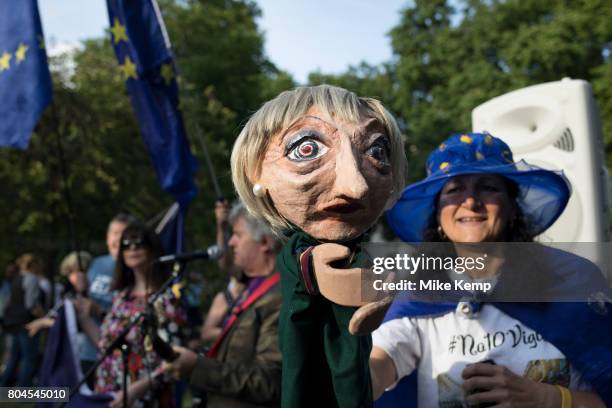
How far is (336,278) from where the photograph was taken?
120 cm

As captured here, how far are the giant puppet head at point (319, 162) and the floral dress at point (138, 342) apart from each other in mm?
2023

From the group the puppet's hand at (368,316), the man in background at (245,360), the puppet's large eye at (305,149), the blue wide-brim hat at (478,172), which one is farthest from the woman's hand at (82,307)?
the puppet's hand at (368,316)

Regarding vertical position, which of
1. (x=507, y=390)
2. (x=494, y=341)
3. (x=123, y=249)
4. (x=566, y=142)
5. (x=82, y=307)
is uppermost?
(x=566, y=142)

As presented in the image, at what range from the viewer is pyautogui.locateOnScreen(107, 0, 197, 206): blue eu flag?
4.57 m

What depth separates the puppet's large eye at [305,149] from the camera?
134 cm

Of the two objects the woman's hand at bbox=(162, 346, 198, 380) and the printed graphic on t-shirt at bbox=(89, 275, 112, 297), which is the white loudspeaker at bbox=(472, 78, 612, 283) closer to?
the woman's hand at bbox=(162, 346, 198, 380)

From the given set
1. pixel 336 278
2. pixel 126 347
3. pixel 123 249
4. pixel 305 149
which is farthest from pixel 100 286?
pixel 336 278

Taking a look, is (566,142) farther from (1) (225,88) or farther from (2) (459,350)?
(1) (225,88)

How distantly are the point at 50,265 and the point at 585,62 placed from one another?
12.1m

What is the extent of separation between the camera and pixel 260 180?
145 cm

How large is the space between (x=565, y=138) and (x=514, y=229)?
1.76 metres

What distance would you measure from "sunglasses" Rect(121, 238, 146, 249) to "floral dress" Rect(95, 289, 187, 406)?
31 cm

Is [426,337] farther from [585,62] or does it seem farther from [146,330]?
[585,62]

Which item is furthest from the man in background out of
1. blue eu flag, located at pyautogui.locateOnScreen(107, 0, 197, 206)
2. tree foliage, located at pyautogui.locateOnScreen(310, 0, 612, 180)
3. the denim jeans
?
tree foliage, located at pyautogui.locateOnScreen(310, 0, 612, 180)
